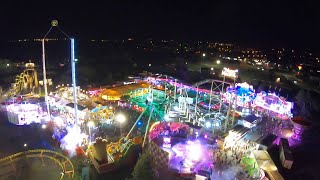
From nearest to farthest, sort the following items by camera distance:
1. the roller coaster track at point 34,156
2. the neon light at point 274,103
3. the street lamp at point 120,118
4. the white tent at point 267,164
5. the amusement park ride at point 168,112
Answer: the white tent at point 267,164, the roller coaster track at point 34,156, the amusement park ride at point 168,112, the street lamp at point 120,118, the neon light at point 274,103

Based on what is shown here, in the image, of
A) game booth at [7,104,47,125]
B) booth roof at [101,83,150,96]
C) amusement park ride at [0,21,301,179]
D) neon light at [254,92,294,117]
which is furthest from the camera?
booth roof at [101,83,150,96]

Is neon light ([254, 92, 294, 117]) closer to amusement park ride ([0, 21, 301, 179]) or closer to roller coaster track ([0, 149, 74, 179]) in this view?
amusement park ride ([0, 21, 301, 179])

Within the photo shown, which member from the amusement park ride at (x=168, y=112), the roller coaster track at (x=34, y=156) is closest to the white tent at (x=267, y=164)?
the amusement park ride at (x=168, y=112)

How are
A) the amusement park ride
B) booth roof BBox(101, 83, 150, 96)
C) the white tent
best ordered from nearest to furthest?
the white tent, the amusement park ride, booth roof BBox(101, 83, 150, 96)

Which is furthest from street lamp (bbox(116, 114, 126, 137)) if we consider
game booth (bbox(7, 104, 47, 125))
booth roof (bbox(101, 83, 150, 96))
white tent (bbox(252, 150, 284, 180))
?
white tent (bbox(252, 150, 284, 180))

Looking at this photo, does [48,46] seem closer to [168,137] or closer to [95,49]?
[95,49]

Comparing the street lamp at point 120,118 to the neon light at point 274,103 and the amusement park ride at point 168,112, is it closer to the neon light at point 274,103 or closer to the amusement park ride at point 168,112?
the amusement park ride at point 168,112

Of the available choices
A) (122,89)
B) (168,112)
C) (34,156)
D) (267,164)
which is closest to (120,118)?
(168,112)
